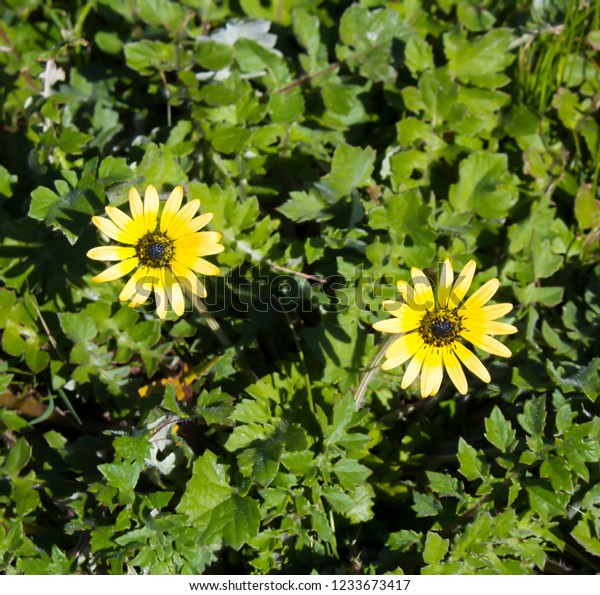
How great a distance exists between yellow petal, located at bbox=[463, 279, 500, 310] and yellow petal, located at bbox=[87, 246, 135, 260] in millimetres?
1602

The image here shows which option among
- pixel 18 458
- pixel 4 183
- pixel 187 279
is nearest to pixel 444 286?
pixel 187 279

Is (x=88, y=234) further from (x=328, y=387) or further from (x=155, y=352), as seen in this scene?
(x=328, y=387)

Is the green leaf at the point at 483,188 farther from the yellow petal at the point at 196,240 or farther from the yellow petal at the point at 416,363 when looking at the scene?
the yellow petal at the point at 196,240

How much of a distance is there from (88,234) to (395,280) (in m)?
1.71

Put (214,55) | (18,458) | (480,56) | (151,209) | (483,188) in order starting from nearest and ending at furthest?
(151,209), (18,458), (483,188), (214,55), (480,56)

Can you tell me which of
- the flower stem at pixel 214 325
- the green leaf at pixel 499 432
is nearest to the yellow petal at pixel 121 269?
the flower stem at pixel 214 325

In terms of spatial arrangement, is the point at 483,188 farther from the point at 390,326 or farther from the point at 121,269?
the point at 121,269

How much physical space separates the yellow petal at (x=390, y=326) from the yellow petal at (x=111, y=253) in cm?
122

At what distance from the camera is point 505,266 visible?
437 centimetres

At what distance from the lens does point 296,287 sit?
166 inches

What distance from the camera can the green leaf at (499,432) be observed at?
140 inches

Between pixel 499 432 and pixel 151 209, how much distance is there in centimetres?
200

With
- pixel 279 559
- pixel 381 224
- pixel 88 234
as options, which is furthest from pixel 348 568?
pixel 88 234

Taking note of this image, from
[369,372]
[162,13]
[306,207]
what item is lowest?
[369,372]
